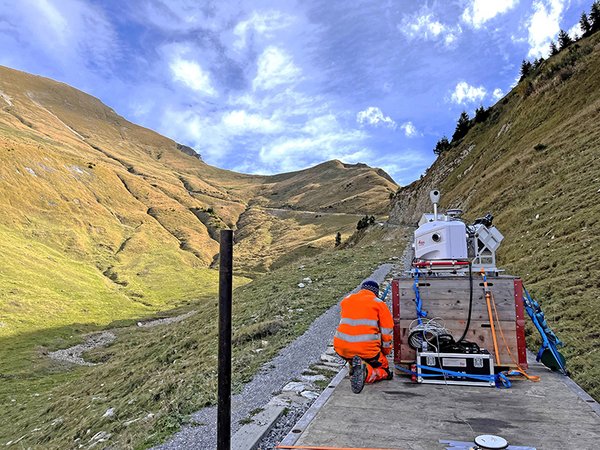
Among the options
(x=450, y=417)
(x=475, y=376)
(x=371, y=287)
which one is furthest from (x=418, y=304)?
(x=450, y=417)

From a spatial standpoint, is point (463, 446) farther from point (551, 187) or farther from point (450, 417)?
point (551, 187)

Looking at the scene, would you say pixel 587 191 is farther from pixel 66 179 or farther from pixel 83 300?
pixel 66 179

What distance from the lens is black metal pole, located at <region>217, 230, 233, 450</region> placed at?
388 centimetres

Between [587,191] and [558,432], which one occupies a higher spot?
[587,191]

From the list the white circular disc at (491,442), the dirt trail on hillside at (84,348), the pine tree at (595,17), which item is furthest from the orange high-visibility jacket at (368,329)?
the pine tree at (595,17)

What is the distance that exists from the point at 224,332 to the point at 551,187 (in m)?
24.8

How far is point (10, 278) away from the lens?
2376 inches

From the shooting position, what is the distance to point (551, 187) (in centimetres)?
2309

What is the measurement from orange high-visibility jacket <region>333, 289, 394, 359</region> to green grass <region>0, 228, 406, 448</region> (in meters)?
3.17

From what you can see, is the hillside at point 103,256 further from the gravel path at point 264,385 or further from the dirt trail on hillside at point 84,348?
the dirt trail on hillside at point 84,348

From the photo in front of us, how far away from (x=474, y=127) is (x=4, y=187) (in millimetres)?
106581

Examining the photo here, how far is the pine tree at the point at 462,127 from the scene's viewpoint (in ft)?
208

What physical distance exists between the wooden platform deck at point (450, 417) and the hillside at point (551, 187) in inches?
64.7

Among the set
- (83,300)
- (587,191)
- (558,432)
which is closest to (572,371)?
(558,432)
